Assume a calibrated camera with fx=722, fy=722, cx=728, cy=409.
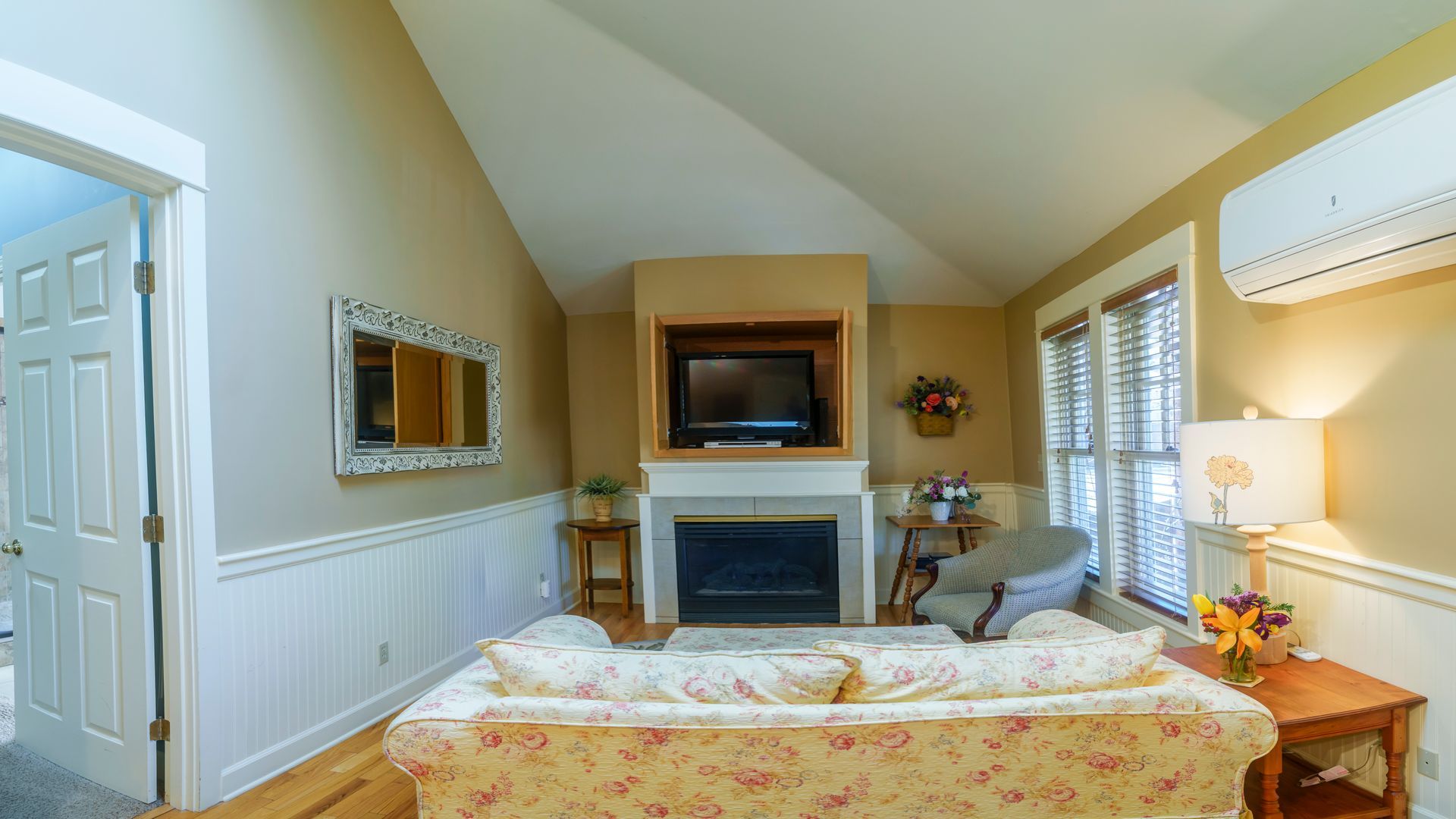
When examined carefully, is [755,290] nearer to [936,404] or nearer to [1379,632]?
[936,404]

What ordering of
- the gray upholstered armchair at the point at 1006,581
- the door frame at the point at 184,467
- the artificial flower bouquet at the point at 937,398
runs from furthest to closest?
1. the artificial flower bouquet at the point at 937,398
2. the gray upholstered armchair at the point at 1006,581
3. the door frame at the point at 184,467

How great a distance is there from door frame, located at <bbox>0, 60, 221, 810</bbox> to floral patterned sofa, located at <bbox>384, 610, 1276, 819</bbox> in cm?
129

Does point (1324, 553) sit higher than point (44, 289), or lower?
lower

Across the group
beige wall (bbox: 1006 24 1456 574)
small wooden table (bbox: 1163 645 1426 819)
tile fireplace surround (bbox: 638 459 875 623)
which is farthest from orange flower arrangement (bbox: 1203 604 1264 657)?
tile fireplace surround (bbox: 638 459 875 623)

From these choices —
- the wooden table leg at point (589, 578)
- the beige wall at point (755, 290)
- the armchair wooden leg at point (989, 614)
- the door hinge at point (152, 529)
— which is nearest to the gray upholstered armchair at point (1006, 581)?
the armchair wooden leg at point (989, 614)

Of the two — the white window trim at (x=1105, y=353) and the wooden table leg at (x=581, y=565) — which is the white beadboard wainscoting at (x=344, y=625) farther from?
the white window trim at (x=1105, y=353)

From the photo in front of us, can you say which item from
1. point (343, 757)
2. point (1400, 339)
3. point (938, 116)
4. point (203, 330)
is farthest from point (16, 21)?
point (1400, 339)

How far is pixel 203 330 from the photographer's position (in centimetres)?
234

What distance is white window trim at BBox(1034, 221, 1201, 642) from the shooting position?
2777 mm

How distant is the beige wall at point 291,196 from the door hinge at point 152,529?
0.53 feet

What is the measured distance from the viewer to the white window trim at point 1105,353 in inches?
109

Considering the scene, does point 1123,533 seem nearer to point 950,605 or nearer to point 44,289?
point 950,605

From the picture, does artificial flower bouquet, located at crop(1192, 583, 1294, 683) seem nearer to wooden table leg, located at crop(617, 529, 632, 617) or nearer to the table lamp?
the table lamp

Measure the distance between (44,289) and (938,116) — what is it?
344cm
